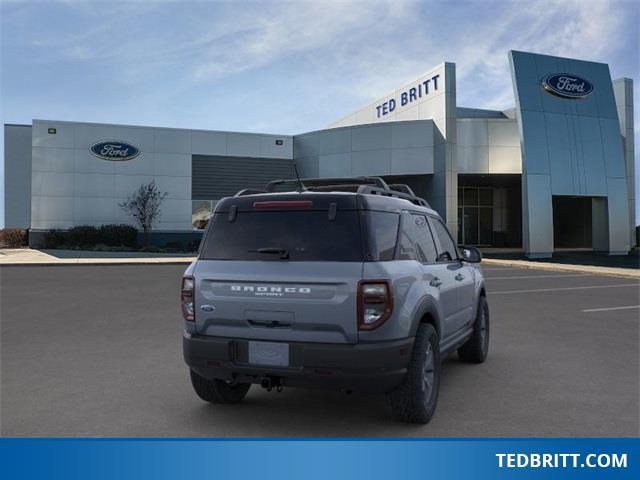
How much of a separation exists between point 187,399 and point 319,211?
7.46ft

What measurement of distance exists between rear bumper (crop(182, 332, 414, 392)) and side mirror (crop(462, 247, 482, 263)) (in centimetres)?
228

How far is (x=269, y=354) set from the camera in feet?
14.0

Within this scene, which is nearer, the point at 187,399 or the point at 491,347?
the point at 187,399

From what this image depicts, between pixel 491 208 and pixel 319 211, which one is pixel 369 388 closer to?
pixel 319 211

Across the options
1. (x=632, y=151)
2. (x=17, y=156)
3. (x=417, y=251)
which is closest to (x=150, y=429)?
(x=417, y=251)

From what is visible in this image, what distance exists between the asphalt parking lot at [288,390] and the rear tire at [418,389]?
0.37ft

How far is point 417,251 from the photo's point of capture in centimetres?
503

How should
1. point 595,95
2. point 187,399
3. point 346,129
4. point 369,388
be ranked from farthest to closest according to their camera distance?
point 346,129, point 595,95, point 187,399, point 369,388

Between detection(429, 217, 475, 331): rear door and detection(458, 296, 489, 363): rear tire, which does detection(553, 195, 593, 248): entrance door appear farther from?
detection(429, 217, 475, 331): rear door

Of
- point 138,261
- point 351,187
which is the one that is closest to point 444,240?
point 351,187

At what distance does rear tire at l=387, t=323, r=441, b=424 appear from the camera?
4.41 m

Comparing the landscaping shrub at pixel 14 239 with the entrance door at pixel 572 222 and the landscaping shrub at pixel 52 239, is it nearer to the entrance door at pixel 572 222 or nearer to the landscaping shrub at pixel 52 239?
the landscaping shrub at pixel 52 239

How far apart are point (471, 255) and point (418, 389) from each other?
2448 mm

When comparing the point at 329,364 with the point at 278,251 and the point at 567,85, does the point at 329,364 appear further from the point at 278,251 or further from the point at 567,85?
the point at 567,85
